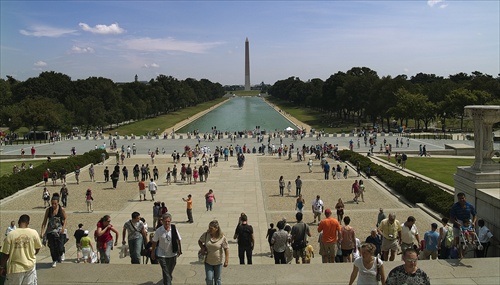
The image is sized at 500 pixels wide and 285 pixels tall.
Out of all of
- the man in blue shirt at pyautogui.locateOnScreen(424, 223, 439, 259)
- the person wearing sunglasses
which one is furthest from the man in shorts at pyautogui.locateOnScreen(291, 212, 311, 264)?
the person wearing sunglasses

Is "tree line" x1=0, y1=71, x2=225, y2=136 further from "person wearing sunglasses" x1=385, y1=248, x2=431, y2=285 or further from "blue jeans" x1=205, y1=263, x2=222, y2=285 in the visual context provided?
"person wearing sunglasses" x1=385, y1=248, x2=431, y2=285

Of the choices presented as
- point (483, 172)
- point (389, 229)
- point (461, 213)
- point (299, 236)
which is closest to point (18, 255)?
point (299, 236)

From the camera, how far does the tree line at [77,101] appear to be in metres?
62.2

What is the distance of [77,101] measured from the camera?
79875 millimetres

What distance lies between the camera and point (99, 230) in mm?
11492

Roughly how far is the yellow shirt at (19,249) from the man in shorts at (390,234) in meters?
7.73

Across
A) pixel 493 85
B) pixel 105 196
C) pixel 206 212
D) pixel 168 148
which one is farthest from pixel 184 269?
pixel 493 85

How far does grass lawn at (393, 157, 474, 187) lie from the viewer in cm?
3138

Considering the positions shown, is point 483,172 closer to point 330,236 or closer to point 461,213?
point 461,213

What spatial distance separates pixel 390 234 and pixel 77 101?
77380 millimetres

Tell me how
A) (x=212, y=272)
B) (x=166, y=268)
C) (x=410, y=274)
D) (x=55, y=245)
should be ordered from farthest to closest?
1. (x=55, y=245)
2. (x=166, y=268)
3. (x=212, y=272)
4. (x=410, y=274)

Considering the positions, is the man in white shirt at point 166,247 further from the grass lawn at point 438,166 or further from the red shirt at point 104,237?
the grass lawn at point 438,166

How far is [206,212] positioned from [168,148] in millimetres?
31458

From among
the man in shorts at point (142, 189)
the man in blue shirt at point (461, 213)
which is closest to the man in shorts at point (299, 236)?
the man in blue shirt at point (461, 213)
